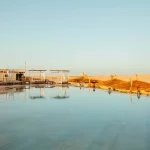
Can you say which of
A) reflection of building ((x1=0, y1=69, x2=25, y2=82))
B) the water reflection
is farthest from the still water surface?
reflection of building ((x1=0, y1=69, x2=25, y2=82))

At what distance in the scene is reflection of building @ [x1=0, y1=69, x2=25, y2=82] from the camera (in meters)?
56.2

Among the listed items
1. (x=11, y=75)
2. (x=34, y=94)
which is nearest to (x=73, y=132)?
(x=34, y=94)

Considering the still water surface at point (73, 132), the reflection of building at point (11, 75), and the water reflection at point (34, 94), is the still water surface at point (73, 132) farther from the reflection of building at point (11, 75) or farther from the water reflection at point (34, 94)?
the reflection of building at point (11, 75)

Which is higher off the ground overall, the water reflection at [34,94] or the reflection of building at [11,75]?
the reflection of building at [11,75]

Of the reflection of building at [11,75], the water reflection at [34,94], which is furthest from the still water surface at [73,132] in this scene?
the reflection of building at [11,75]

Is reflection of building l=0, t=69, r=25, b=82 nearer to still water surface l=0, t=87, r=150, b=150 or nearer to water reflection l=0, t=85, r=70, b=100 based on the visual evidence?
water reflection l=0, t=85, r=70, b=100

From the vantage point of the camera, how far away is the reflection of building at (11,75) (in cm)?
5622

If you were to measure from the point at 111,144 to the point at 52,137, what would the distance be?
3.36 meters

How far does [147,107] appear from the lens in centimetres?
2542

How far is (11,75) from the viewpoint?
59.1 m

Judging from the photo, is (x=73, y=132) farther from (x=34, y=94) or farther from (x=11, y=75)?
(x=11, y=75)

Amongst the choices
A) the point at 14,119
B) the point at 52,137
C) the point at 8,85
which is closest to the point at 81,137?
the point at 52,137

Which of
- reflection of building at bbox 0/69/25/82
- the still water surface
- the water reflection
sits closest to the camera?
the still water surface

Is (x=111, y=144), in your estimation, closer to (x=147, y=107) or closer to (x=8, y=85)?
(x=147, y=107)
